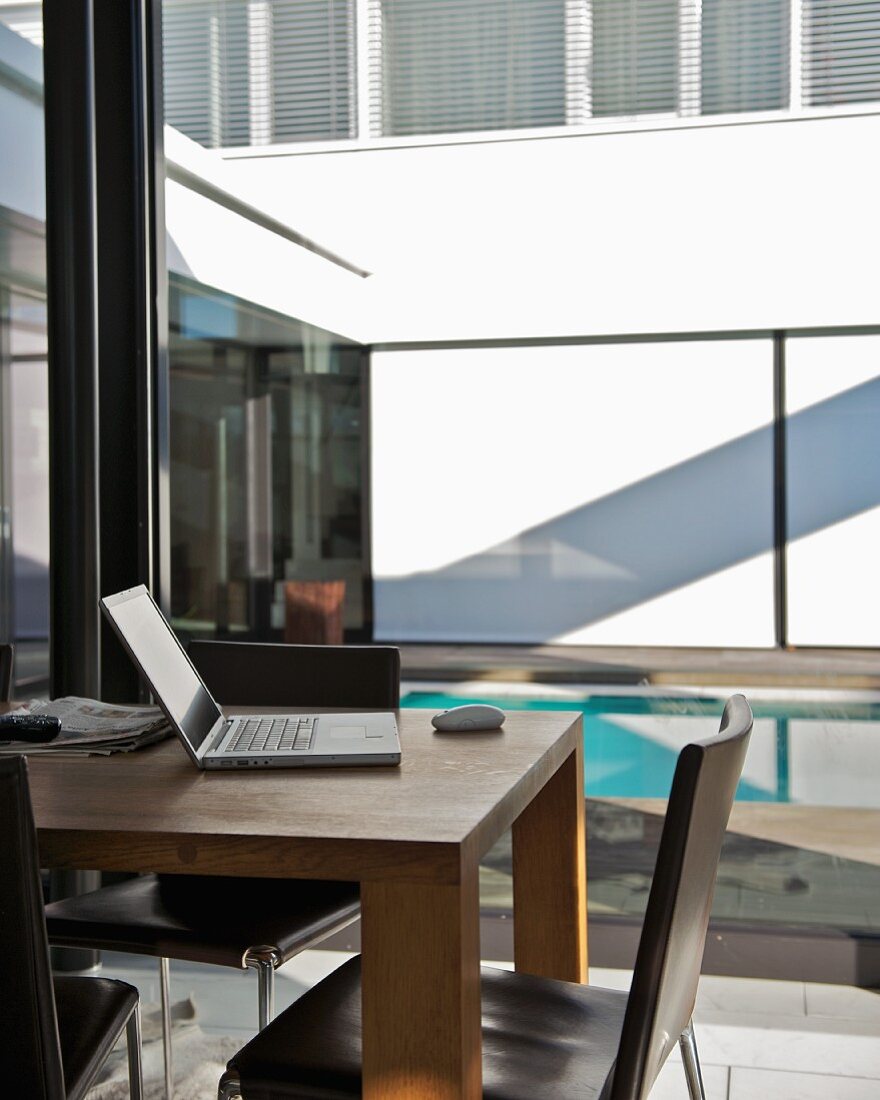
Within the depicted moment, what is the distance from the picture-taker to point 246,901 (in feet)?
7.30

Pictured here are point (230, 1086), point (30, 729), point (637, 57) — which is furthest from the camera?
point (637, 57)

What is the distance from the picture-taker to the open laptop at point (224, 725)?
1705 mm

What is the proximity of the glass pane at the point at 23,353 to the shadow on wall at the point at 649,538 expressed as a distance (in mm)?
1135

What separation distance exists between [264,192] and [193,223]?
240 millimetres

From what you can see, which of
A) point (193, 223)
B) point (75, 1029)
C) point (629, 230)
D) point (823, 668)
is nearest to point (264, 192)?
point (193, 223)

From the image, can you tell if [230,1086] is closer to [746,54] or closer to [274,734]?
[274,734]

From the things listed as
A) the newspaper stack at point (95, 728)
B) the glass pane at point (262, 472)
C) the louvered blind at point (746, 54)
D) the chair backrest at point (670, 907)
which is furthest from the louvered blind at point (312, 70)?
the chair backrest at point (670, 907)

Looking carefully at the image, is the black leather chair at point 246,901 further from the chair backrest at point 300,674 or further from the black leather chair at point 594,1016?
the black leather chair at point 594,1016

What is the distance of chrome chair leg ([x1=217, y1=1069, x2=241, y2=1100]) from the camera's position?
153 centimetres

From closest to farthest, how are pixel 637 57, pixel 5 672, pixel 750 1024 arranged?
pixel 5 672 → pixel 750 1024 → pixel 637 57

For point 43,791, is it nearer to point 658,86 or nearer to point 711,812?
point 711,812

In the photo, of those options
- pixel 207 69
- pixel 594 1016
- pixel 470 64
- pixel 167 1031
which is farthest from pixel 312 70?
pixel 594 1016

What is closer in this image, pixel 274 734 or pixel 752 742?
pixel 274 734

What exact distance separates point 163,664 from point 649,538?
5.96 ft
